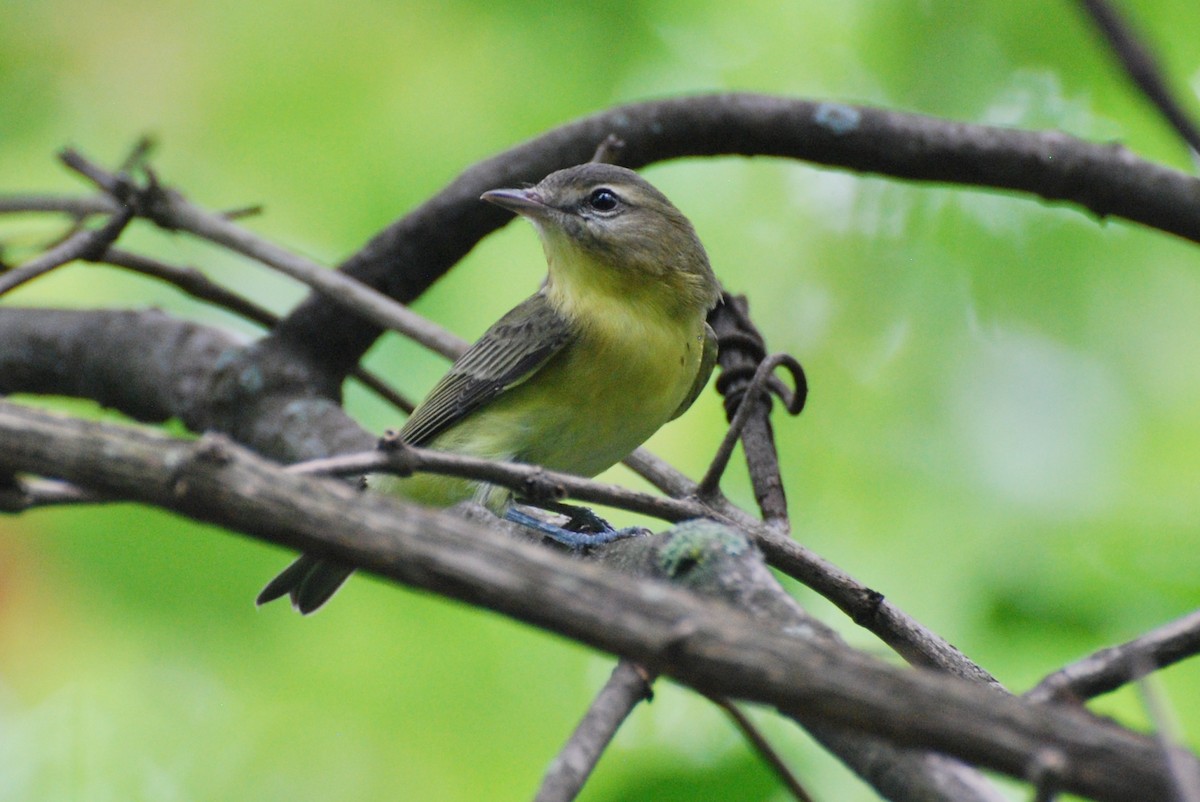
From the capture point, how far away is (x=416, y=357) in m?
5.86

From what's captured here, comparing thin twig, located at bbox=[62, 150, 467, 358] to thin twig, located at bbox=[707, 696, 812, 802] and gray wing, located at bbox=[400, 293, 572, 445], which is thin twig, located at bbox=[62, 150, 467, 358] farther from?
thin twig, located at bbox=[707, 696, 812, 802]

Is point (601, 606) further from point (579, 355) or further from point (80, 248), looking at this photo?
point (80, 248)

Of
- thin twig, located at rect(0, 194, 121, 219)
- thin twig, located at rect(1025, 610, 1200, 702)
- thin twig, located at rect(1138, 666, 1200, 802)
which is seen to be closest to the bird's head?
thin twig, located at rect(0, 194, 121, 219)

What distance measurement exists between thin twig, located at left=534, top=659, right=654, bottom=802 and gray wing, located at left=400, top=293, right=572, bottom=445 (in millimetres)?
1882

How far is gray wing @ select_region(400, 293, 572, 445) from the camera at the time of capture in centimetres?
393

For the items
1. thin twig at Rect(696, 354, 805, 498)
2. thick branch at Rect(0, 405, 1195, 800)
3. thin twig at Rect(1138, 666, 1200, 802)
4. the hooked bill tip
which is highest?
the hooked bill tip

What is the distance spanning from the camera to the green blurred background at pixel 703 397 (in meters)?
4.76

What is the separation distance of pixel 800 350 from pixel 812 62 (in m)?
1.52

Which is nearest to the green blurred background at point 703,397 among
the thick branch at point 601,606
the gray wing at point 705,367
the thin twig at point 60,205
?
the thin twig at point 60,205

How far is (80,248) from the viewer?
3.78 metres

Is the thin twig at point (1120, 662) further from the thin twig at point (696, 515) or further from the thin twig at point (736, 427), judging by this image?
the thin twig at point (736, 427)

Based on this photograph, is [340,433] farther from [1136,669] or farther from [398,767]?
[1136,669]

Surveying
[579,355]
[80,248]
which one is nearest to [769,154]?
[579,355]

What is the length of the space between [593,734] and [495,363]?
2.19m
